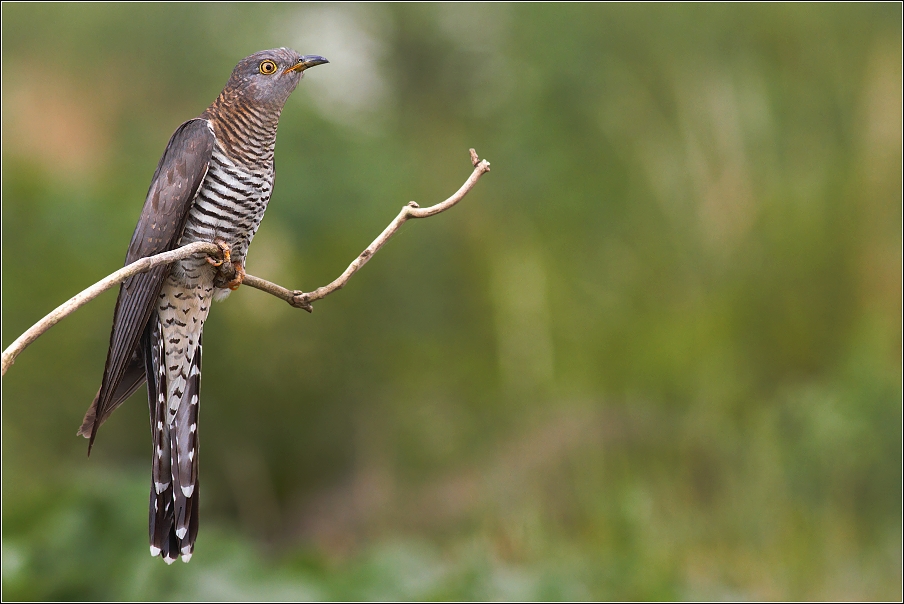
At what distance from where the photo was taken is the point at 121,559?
2393mm

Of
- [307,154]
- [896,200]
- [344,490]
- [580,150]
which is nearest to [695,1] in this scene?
[580,150]

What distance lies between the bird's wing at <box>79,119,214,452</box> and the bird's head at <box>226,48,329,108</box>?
9 centimetres

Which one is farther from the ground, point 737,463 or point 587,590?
point 737,463

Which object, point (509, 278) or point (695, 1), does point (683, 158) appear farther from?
point (695, 1)

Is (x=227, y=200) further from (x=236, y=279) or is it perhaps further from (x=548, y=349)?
(x=548, y=349)

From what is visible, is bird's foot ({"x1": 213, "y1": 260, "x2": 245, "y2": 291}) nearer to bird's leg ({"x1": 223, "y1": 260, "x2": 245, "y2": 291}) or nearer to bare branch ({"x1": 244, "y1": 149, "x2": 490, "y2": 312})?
bird's leg ({"x1": 223, "y1": 260, "x2": 245, "y2": 291})

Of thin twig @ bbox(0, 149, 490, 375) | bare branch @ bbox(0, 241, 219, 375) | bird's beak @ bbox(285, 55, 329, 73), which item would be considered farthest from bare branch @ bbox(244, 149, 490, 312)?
bird's beak @ bbox(285, 55, 329, 73)

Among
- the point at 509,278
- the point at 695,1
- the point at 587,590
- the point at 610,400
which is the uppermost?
the point at 695,1

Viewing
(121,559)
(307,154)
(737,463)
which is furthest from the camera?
(307,154)

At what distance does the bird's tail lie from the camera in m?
0.97

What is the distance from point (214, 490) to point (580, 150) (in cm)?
210

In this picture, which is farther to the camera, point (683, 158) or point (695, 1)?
point (695, 1)

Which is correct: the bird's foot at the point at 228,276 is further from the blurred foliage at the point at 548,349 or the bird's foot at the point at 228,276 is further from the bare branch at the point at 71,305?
the blurred foliage at the point at 548,349

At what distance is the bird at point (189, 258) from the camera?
1008 millimetres
